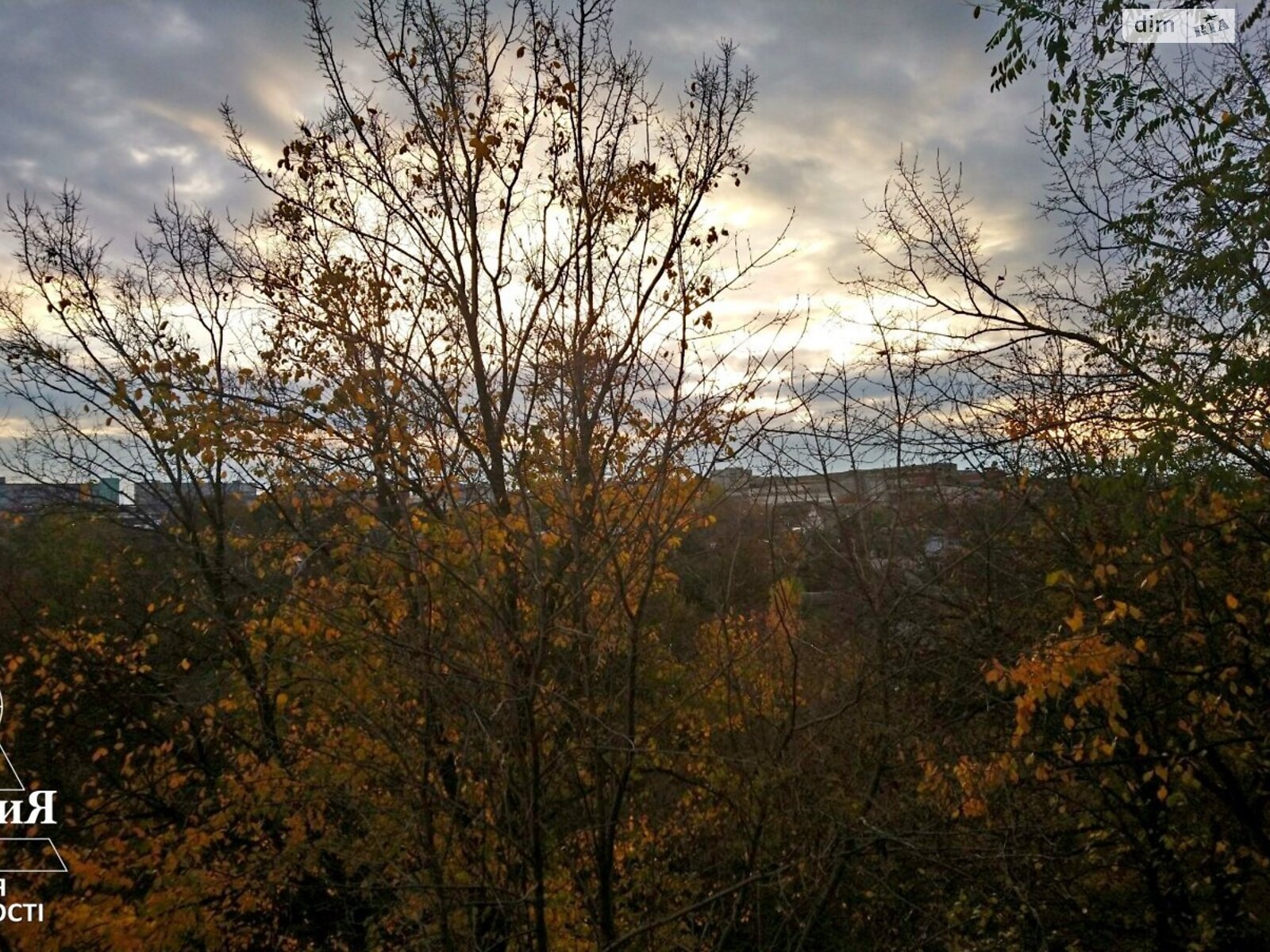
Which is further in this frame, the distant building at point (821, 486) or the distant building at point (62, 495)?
the distant building at point (62, 495)

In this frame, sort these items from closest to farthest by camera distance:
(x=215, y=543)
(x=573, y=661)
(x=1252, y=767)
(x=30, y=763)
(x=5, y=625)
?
Result: 1. (x=573, y=661)
2. (x=1252, y=767)
3. (x=215, y=543)
4. (x=30, y=763)
5. (x=5, y=625)

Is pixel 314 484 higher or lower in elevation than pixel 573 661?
higher

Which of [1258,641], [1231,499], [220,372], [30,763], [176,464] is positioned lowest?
[30,763]

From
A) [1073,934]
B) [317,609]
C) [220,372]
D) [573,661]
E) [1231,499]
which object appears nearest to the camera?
[317,609]

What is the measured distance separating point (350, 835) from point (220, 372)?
17.9 feet

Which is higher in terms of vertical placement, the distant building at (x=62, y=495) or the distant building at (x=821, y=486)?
the distant building at (x=62, y=495)

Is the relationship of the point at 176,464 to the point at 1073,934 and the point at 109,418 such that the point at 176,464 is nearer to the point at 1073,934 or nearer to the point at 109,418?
the point at 109,418

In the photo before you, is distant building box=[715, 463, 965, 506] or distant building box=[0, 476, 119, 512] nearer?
distant building box=[715, 463, 965, 506]

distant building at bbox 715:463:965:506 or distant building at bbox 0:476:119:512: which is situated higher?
distant building at bbox 0:476:119:512

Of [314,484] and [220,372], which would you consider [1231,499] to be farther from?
[220,372]

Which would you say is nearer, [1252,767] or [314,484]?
[314,484]

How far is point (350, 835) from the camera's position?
9.55m

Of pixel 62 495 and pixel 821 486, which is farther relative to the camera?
pixel 62 495

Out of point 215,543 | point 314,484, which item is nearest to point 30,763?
point 215,543
